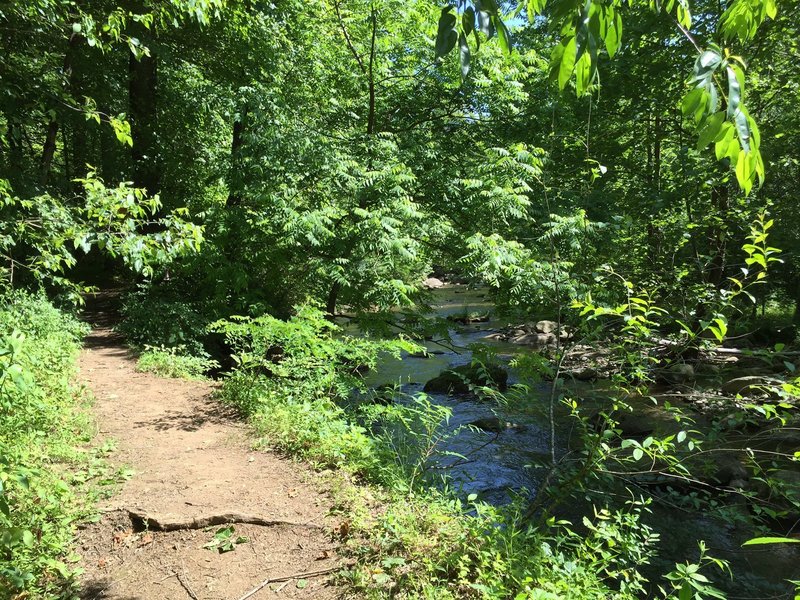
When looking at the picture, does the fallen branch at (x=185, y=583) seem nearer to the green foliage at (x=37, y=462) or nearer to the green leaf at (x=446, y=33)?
the green foliage at (x=37, y=462)

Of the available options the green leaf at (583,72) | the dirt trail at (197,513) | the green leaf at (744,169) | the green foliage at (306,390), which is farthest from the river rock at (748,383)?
the green foliage at (306,390)

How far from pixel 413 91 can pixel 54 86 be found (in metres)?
6.91

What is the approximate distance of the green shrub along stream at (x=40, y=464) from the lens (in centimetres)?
266

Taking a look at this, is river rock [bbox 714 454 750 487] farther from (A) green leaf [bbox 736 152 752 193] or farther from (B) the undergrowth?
(A) green leaf [bbox 736 152 752 193]

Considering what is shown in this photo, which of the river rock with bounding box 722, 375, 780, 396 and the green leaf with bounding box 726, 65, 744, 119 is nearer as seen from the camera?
the green leaf with bounding box 726, 65, 744, 119

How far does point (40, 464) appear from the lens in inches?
166

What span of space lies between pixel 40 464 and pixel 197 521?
4.98 ft

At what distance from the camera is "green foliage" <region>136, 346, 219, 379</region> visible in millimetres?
7902

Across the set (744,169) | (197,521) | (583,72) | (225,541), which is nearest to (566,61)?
(583,72)

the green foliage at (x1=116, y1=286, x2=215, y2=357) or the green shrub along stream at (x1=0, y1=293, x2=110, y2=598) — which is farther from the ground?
the green foliage at (x1=116, y1=286, x2=215, y2=357)

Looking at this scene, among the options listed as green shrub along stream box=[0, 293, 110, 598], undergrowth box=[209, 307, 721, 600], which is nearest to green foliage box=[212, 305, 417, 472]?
undergrowth box=[209, 307, 721, 600]

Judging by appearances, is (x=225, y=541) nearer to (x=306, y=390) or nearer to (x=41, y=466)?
(x=41, y=466)

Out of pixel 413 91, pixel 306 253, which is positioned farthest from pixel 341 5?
pixel 306 253

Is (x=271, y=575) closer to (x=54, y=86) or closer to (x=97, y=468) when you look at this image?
(x=97, y=468)
